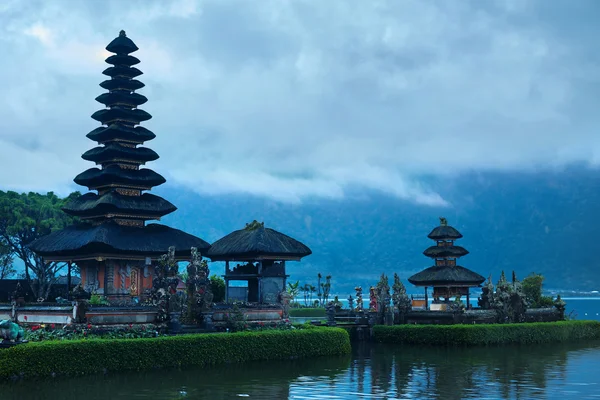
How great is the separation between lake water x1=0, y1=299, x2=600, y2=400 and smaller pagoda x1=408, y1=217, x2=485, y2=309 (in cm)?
2129

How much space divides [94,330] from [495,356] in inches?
914

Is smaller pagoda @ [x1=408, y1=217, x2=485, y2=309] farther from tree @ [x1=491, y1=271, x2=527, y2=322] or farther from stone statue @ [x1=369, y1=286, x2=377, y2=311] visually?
stone statue @ [x1=369, y1=286, x2=377, y2=311]

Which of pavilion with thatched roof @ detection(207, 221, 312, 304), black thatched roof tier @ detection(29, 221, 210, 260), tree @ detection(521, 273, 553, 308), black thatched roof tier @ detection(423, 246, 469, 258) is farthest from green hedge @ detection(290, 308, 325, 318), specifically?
pavilion with thatched roof @ detection(207, 221, 312, 304)

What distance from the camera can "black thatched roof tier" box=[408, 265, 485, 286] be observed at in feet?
218

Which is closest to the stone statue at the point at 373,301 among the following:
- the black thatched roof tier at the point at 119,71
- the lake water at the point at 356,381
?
the lake water at the point at 356,381

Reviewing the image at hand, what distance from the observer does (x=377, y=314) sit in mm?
59406

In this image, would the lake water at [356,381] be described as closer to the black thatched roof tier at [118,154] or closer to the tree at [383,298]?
A: the tree at [383,298]

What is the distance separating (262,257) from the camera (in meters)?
53.1

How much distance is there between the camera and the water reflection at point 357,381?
29.2 meters

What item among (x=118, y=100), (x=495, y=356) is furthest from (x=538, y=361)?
(x=118, y=100)

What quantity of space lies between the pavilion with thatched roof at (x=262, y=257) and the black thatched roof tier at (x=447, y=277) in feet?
54.6

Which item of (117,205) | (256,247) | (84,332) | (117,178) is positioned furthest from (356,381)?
(117,178)

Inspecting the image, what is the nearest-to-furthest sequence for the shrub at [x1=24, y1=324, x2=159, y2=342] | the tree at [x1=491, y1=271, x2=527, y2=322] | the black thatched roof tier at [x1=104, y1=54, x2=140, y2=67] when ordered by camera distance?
the shrub at [x1=24, y1=324, x2=159, y2=342]
the tree at [x1=491, y1=271, x2=527, y2=322]
the black thatched roof tier at [x1=104, y1=54, x2=140, y2=67]

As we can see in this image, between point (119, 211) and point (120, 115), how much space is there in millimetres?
8745
